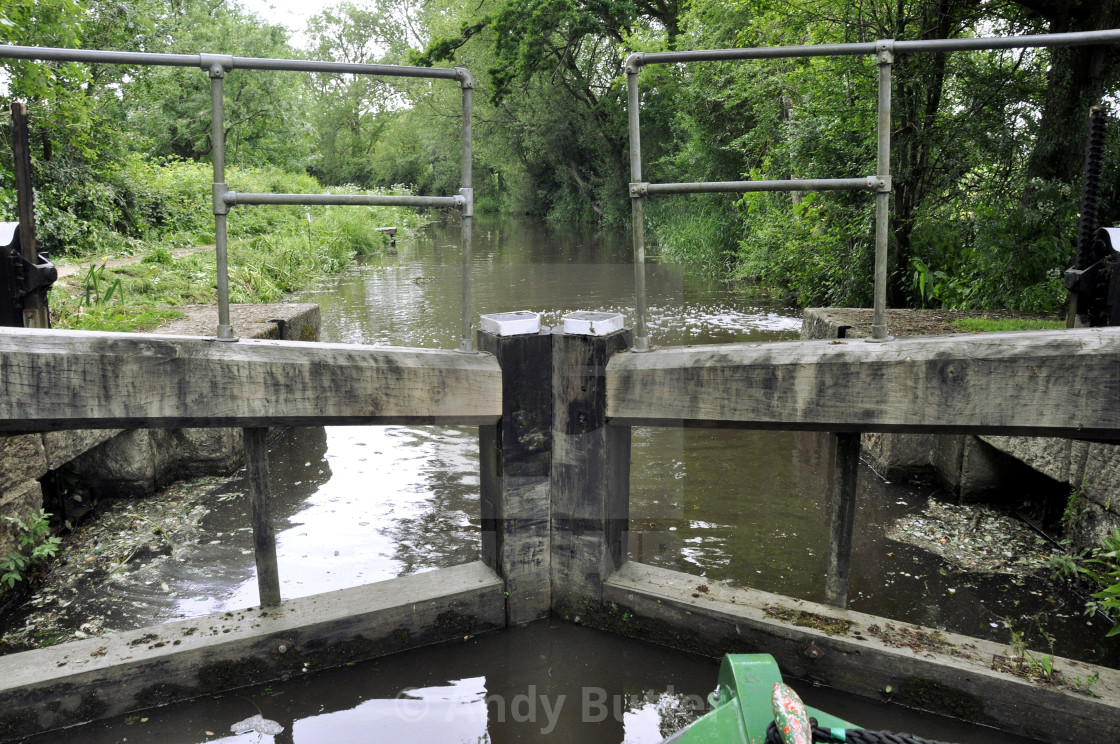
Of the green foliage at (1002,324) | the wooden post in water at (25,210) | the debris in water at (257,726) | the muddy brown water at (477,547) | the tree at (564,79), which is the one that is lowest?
the debris in water at (257,726)

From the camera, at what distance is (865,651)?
299cm

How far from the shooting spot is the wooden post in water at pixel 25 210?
3.34 m

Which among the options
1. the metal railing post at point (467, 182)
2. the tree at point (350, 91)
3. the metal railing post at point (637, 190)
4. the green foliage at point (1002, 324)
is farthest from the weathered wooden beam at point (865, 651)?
the tree at point (350, 91)

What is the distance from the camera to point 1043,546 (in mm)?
4445

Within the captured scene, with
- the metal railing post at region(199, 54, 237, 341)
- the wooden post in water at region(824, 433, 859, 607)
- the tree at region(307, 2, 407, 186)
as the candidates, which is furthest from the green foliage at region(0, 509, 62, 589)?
the tree at region(307, 2, 407, 186)

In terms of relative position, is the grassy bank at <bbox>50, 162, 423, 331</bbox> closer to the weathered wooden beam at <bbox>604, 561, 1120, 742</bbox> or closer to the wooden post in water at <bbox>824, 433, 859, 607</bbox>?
the weathered wooden beam at <bbox>604, 561, 1120, 742</bbox>

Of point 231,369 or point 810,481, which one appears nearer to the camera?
point 231,369

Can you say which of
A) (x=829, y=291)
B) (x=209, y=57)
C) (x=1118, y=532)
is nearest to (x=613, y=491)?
(x=1118, y=532)

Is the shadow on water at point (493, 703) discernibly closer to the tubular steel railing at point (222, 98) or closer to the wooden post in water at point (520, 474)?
the wooden post in water at point (520, 474)

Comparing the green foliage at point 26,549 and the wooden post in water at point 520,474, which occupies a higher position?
the wooden post in water at point 520,474

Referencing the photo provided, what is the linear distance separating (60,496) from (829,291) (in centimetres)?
833

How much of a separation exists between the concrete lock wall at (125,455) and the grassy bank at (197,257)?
92 centimetres

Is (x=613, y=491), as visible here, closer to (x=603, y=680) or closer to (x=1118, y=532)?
(x=603, y=680)

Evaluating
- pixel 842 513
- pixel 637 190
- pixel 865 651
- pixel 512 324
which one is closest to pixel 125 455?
pixel 512 324
